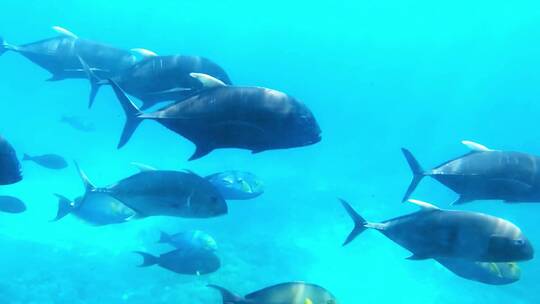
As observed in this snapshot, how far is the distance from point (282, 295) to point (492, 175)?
2244 mm

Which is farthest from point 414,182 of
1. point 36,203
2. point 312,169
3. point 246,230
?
point 312,169

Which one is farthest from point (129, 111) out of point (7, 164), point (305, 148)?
point (305, 148)

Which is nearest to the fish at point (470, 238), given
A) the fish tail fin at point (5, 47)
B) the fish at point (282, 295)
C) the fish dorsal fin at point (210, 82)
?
the fish at point (282, 295)

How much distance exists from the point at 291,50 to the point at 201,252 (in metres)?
86.0

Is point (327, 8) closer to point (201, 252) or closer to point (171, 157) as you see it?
point (171, 157)

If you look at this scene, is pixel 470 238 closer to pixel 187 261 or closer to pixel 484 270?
pixel 484 270

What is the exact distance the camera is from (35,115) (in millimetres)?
50000

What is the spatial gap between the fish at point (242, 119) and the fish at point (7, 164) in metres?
0.90

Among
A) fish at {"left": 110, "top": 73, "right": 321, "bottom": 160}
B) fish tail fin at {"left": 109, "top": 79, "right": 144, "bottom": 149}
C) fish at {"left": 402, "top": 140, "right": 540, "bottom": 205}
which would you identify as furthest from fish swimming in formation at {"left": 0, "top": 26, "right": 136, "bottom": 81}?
fish at {"left": 402, "top": 140, "right": 540, "bottom": 205}

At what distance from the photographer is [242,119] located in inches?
139

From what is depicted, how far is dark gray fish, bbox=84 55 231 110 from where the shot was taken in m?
4.71

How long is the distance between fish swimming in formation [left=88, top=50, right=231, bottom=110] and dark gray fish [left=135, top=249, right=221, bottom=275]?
83.4 inches

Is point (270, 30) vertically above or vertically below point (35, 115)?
above

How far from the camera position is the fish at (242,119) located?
11.5 feet
